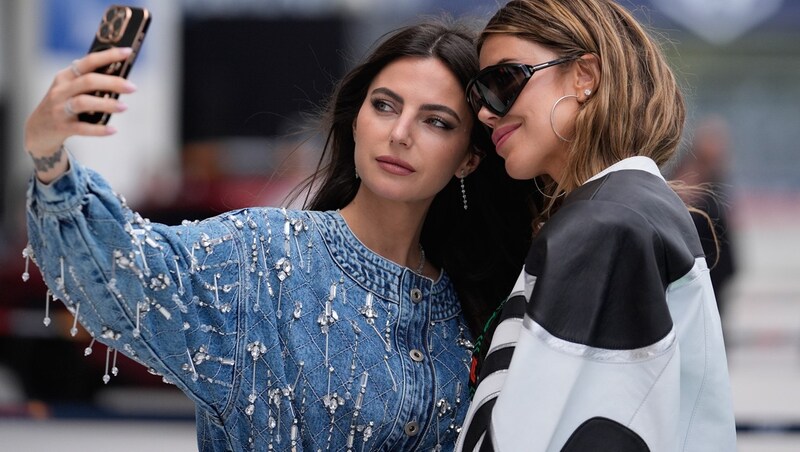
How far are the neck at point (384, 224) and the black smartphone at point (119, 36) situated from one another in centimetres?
109

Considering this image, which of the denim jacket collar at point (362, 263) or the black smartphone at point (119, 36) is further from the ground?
the black smartphone at point (119, 36)

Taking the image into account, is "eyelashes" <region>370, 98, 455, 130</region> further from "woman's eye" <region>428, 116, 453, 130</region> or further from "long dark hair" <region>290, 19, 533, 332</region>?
"long dark hair" <region>290, 19, 533, 332</region>

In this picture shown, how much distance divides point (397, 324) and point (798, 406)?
588 cm

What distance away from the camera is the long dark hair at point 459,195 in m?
3.12

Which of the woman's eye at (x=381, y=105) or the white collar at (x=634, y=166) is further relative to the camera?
the woman's eye at (x=381, y=105)

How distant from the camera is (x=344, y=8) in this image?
1677 centimetres

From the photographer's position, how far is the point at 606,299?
2133mm

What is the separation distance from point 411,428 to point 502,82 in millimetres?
909

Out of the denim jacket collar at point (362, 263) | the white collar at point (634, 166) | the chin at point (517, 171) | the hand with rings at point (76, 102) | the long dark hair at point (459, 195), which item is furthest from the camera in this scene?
the long dark hair at point (459, 195)

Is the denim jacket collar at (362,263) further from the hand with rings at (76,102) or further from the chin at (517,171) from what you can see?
the hand with rings at (76,102)

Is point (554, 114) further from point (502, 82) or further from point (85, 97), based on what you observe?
point (85, 97)

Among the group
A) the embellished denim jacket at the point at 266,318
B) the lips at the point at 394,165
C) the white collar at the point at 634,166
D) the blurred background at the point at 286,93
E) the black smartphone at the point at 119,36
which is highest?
the black smartphone at the point at 119,36

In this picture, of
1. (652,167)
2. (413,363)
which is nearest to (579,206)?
(652,167)

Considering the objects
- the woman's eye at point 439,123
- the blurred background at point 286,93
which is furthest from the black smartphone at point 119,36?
the blurred background at point 286,93
